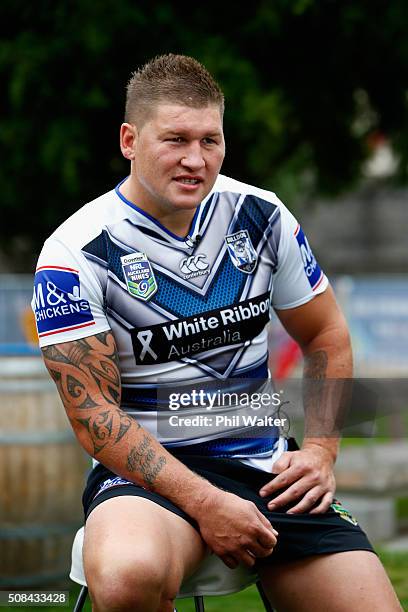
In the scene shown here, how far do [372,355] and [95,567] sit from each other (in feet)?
22.6

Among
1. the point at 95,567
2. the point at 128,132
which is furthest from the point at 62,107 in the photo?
the point at 95,567

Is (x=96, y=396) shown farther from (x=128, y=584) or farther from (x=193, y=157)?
(x=193, y=157)

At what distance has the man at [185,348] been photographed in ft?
8.95

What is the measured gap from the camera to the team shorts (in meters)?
2.83

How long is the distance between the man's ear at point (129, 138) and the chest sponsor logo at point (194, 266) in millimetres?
341

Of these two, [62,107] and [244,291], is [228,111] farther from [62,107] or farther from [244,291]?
[244,291]

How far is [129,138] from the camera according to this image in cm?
299

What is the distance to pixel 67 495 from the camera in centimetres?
470

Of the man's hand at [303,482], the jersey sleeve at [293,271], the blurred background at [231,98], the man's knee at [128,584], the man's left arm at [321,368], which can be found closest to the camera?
the man's knee at [128,584]

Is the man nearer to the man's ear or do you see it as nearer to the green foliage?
the man's ear

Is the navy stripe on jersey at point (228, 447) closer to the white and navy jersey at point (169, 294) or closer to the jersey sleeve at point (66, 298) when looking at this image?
the white and navy jersey at point (169, 294)

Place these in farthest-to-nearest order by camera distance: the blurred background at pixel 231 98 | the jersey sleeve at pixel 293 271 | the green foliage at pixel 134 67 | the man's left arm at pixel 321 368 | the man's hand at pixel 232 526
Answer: the green foliage at pixel 134 67 → the blurred background at pixel 231 98 → the jersey sleeve at pixel 293 271 → the man's left arm at pixel 321 368 → the man's hand at pixel 232 526

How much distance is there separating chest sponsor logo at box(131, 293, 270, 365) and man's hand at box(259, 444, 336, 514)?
378 millimetres

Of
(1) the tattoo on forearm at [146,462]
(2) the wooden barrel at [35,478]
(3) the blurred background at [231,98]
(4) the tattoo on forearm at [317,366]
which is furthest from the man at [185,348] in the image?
(3) the blurred background at [231,98]
